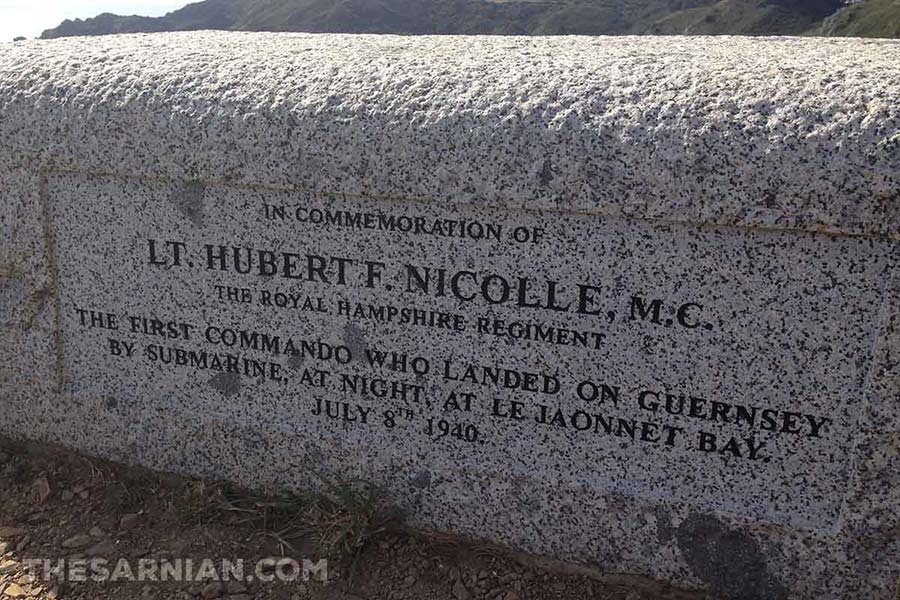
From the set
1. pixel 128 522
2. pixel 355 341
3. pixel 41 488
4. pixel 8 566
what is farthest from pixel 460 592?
pixel 41 488

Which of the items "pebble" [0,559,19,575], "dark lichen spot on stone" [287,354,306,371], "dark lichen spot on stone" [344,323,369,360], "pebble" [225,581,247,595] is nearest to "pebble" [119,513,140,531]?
"pebble" [0,559,19,575]

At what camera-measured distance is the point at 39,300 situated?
2.86 meters

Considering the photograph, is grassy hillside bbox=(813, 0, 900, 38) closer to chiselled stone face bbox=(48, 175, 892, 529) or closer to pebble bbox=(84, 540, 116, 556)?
chiselled stone face bbox=(48, 175, 892, 529)

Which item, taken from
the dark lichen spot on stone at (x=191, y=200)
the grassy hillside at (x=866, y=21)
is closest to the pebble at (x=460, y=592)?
the dark lichen spot on stone at (x=191, y=200)

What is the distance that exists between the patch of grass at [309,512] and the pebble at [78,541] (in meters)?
0.30

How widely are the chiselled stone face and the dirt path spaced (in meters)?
0.28

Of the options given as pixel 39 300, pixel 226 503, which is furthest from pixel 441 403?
pixel 39 300

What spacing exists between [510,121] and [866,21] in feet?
143

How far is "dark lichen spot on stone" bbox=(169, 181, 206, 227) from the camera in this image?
2561mm

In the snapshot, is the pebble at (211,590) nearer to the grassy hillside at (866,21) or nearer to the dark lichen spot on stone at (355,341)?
the dark lichen spot on stone at (355,341)

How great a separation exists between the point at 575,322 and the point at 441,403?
19.8 inches

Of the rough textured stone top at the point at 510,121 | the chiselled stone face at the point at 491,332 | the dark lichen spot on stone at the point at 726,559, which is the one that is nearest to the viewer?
the rough textured stone top at the point at 510,121

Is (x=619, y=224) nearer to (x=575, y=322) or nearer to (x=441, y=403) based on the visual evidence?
(x=575, y=322)

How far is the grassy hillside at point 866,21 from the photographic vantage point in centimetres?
3544
